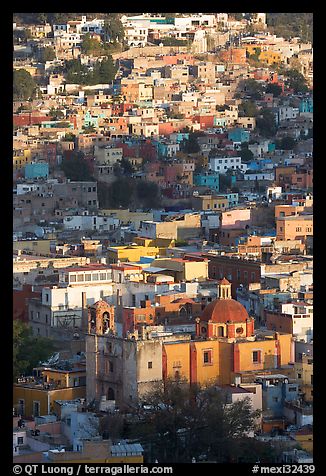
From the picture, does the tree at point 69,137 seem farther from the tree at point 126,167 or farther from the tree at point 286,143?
the tree at point 286,143

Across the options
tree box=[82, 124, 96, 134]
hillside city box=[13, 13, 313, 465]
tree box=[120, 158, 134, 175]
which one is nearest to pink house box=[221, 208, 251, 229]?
hillside city box=[13, 13, 313, 465]

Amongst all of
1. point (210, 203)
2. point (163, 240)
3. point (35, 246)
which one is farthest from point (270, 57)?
point (35, 246)

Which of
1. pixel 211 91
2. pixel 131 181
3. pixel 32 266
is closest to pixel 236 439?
pixel 32 266

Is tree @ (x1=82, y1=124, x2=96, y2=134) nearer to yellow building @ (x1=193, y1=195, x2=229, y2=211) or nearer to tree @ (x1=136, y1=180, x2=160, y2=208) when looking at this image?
tree @ (x1=136, y1=180, x2=160, y2=208)

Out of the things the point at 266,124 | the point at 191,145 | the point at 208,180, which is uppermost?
the point at 266,124

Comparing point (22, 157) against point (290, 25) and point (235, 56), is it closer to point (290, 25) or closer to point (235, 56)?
point (235, 56)

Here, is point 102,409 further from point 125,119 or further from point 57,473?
point 125,119
